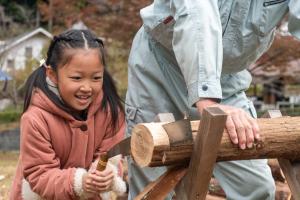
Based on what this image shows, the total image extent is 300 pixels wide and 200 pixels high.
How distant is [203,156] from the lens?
197 cm

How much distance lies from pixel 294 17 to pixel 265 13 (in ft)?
0.46

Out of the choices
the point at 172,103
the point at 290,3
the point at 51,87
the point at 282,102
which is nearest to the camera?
the point at 290,3

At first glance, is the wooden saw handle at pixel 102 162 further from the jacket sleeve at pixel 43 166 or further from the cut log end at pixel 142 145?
the cut log end at pixel 142 145

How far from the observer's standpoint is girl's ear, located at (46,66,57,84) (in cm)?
301

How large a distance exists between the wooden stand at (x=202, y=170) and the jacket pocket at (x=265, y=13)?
0.63m

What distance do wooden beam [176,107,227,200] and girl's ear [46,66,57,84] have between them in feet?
3.69

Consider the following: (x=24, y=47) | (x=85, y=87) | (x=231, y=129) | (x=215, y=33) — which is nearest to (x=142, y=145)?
(x=231, y=129)

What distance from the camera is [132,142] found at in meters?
2.12

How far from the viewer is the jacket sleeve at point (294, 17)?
2.68 meters

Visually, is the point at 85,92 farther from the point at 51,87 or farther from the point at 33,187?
the point at 33,187

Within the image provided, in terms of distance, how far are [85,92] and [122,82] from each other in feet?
48.3

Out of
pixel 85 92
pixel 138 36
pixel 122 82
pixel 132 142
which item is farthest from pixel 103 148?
pixel 122 82

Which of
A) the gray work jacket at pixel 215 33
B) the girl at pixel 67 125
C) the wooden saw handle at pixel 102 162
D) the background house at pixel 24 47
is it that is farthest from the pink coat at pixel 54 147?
the background house at pixel 24 47

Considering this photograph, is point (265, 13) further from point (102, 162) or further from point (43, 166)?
point (43, 166)
